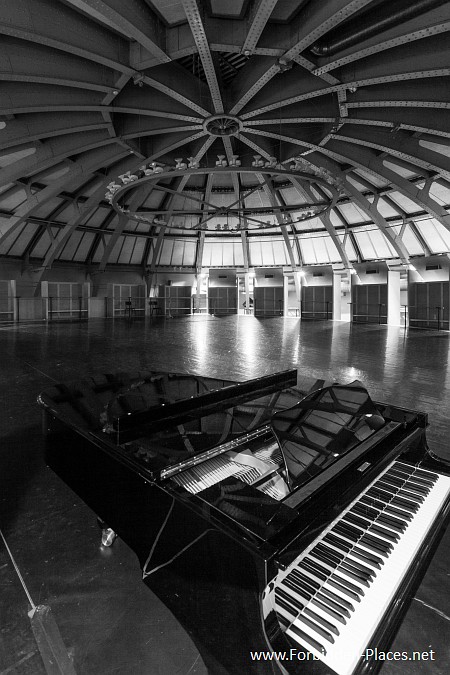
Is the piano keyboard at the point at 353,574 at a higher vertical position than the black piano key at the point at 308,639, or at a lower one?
higher

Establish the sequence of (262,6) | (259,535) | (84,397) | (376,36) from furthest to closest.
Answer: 1. (376,36)
2. (262,6)
3. (84,397)
4. (259,535)

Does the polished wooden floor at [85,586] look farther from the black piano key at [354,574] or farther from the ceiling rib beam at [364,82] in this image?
the ceiling rib beam at [364,82]

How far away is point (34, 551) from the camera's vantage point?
8.09 feet

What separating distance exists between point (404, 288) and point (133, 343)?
1949 cm

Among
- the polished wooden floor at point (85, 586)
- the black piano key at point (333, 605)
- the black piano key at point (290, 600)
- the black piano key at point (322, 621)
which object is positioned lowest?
the polished wooden floor at point (85, 586)

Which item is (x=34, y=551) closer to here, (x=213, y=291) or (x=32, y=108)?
(x=32, y=108)

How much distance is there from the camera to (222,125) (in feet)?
40.5

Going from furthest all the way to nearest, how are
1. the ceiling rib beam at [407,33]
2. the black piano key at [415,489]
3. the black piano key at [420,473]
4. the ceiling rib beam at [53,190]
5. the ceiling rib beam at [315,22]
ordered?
1. the ceiling rib beam at [53,190]
2. the ceiling rib beam at [407,33]
3. the ceiling rib beam at [315,22]
4. the black piano key at [420,473]
5. the black piano key at [415,489]

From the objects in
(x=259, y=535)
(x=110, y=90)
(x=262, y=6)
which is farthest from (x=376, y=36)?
(x=259, y=535)

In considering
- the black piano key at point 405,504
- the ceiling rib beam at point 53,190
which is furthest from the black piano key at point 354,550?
the ceiling rib beam at point 53,190

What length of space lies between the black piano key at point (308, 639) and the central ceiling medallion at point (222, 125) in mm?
13160

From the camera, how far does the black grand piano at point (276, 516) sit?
1235 mm

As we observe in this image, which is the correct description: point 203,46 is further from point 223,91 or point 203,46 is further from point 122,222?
point 122,222

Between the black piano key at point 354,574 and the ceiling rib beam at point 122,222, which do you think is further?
the ceiling rib beam at point 122,222
